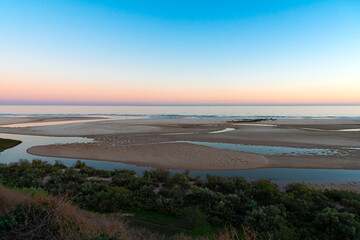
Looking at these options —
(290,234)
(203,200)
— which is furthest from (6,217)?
(290,234)

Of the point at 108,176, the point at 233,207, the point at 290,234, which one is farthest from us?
the point at 108,176

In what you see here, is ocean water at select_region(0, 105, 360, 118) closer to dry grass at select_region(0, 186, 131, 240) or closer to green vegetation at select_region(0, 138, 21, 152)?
green vegetation at select_region(0, 138, 21, 152)

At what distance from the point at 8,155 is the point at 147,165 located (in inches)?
533

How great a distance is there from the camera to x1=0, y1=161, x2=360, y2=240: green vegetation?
5945 mm

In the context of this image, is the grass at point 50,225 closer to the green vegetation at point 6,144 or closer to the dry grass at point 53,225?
the dry grass at point 53,225

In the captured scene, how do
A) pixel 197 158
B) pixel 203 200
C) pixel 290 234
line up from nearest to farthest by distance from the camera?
pixel 290 234 < pixel 203 200 < pixel 197 158

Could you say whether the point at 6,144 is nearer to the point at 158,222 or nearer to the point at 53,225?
the point at 53,225

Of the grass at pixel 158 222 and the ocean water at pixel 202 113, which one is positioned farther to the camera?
the ocean water at pixel 202 113

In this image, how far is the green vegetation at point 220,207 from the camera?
595 centimetres

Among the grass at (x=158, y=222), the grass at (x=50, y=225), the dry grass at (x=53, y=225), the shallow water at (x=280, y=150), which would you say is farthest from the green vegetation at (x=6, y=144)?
the shallow water at (x=280, y=150)

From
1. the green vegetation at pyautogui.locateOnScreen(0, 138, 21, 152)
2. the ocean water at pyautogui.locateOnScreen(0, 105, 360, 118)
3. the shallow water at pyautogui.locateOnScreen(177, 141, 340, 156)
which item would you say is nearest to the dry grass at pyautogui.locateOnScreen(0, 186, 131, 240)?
the shallow water at pyautogui.locateOnScreen(177, 141, 340, 156)

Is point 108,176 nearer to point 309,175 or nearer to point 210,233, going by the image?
point 210,233

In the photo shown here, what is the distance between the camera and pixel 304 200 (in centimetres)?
744

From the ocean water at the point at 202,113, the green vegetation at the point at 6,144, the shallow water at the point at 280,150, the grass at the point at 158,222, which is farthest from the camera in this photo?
the ocean water at the point at 202,113
